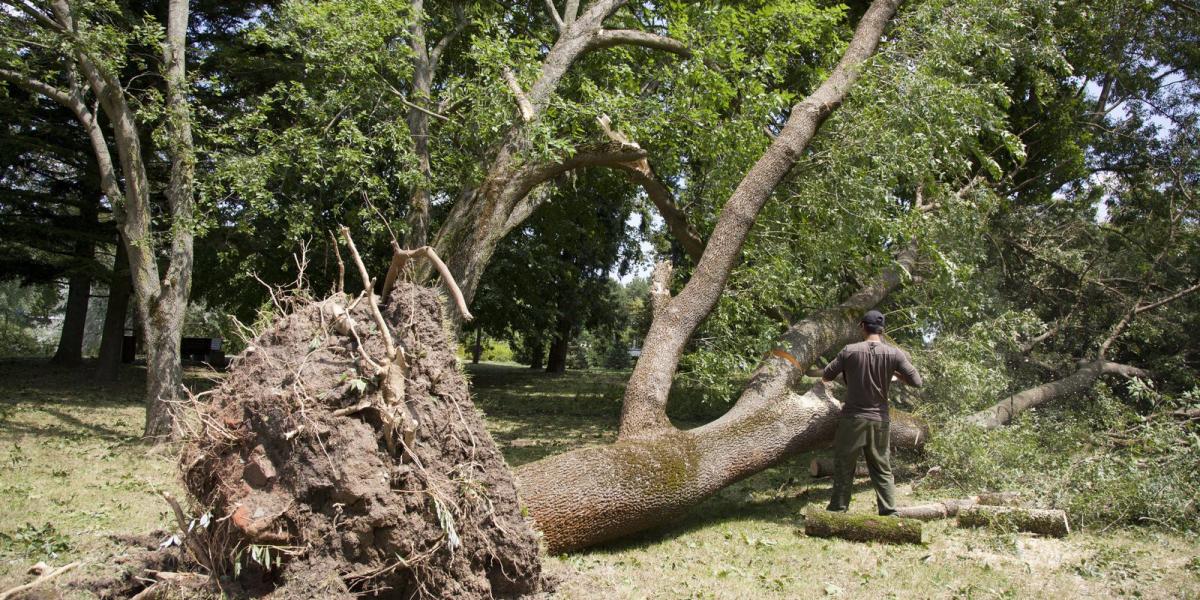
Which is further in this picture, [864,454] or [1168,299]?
[1168,299]

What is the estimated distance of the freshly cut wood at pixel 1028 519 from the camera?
235 inches

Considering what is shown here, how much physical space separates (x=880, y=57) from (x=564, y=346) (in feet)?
53.8

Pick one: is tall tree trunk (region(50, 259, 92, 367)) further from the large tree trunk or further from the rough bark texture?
the rough bark texture

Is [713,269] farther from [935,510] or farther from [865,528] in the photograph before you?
[935,510]

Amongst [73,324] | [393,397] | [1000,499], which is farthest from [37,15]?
[73,324]

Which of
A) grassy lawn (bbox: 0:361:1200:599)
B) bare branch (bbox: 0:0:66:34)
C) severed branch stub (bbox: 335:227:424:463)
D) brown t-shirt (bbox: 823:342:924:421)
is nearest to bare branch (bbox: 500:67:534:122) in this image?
brown t-shirt (bbox: 823:342:924:421)

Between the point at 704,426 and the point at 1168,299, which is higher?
the point at 1168,299

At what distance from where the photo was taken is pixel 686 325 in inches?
277

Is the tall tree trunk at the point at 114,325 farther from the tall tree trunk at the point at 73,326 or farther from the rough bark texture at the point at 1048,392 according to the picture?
the rough bark texture at the point at 1048,392

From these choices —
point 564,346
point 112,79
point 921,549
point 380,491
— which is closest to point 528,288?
point 564,346

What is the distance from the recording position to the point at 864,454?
6.35 m

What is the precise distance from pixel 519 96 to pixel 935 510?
19.2 feet

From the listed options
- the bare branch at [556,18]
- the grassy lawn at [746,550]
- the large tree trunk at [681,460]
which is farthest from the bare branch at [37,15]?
the large tree trunk at [681,460]

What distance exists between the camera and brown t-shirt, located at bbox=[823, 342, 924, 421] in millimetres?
6320
